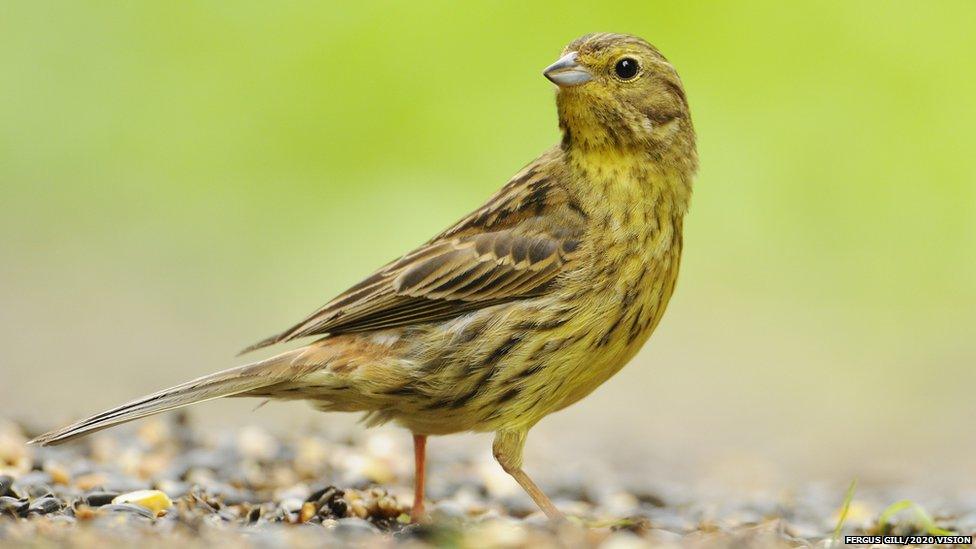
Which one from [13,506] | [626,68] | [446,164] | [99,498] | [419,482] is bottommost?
[13,506]

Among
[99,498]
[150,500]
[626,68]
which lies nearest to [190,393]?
[150,500]

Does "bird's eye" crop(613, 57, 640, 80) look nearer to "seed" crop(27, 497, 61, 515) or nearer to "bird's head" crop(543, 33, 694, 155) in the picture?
"bird's head" crop(543, 33, 694, 155)

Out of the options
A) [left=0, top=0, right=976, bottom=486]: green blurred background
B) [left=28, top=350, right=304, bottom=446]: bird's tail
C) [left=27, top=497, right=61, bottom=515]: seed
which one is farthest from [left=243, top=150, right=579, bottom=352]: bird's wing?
[left=0, top=0, right=976, bottom=486]: green blurred background

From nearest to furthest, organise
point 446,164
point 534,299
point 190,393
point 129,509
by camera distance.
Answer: point 129,509, point 190,393, point 534,299, point 446,164

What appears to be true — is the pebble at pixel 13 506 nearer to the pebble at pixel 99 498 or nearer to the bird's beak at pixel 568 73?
the pebble at pixel 99 498

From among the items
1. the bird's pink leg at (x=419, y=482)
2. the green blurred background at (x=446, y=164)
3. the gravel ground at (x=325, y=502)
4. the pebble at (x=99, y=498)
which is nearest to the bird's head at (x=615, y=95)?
the bird's pink leg at (x=419, y=482)

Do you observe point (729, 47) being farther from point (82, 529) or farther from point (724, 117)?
point (82, 529)

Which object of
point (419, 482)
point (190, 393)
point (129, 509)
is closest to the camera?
point (129, 509)

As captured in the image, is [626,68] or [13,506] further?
[626,68]

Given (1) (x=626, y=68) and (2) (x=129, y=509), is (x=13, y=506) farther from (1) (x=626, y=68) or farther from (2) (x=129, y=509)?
(1) (x=626, y=68)
